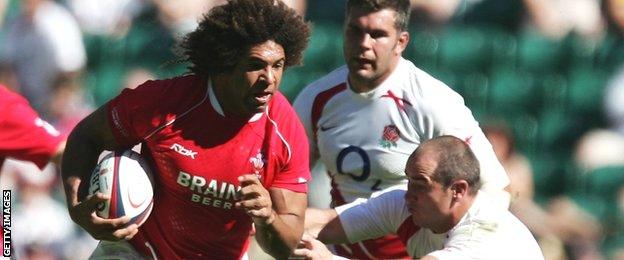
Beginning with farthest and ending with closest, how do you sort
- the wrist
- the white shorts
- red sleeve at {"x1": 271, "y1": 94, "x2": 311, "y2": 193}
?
the white shorts < red sleeve at {"x1": 271, "y1": 94, "x2": 311, "y2": 193} < the wrist

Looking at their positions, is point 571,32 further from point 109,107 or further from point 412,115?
point 109,107

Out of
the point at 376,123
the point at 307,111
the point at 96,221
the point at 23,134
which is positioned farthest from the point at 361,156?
the point at 23,134

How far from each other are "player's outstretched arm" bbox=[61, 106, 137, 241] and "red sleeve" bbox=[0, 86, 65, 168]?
88 mm

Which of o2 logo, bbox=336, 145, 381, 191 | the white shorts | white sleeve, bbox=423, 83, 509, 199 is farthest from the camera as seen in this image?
o2 logo, bbox=336, 145, 381, 191

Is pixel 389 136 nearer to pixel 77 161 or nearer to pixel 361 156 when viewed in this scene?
pixel 361 156

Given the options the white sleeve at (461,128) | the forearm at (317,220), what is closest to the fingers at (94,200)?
the forearm at (317,220)

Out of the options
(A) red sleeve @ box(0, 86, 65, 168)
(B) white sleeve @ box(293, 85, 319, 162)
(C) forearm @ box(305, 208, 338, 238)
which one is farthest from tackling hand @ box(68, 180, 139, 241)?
(B) white sleeve @ box(293, 85, 319, 162)

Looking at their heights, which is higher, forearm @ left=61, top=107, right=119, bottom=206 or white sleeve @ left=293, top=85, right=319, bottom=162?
forearm @ left=61, top=107, right=119, bottom=206

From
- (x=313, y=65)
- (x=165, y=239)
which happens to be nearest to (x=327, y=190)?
(x=313, y=65)

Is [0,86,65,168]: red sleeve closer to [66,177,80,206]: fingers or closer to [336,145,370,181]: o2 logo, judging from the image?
[66,177,80,206]: fingers

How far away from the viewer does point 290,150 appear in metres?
5.84

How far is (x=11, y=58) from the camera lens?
10586 mm

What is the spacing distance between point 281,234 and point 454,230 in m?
0.74

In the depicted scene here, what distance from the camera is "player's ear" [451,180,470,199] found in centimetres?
575
